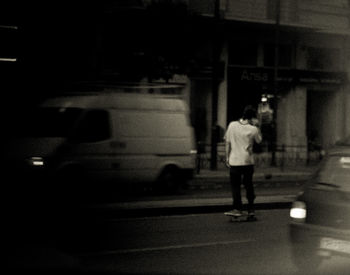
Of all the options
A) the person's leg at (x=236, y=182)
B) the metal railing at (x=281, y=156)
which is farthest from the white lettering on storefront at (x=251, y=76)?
the person's leg at (x=236, y=182)

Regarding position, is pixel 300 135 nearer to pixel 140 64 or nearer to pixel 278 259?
pixel 140 64

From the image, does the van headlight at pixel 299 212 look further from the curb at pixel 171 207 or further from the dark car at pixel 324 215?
the curb at pixel 171 207

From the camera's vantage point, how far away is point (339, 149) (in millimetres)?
8047

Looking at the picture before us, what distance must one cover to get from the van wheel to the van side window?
1.90 m

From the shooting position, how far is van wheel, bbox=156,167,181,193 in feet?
58.3

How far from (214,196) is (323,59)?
2038 centimetres

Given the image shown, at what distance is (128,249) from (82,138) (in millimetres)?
6596

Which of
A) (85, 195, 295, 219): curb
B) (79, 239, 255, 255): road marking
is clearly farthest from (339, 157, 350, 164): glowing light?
(85, 195, 295, 219): curb

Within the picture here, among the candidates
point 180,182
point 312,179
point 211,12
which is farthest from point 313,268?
point 211,12

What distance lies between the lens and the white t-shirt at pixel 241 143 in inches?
483

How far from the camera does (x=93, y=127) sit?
1630 centimetres

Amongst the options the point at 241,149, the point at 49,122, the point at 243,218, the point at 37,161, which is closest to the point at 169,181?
the point at 49,122

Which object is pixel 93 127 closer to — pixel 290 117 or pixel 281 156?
pixel 281 156

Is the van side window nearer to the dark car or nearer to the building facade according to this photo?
the dark car
